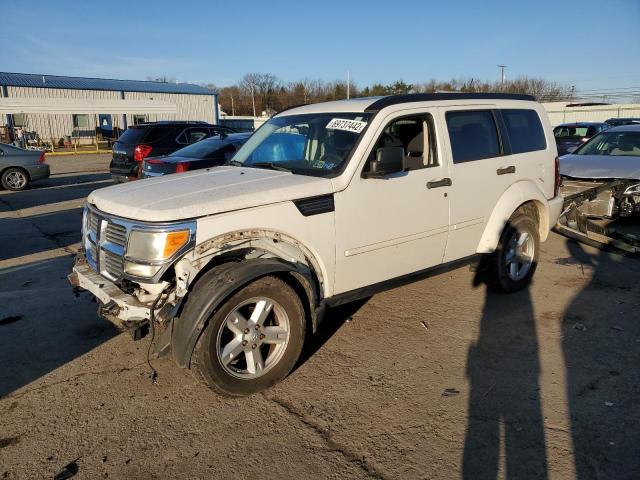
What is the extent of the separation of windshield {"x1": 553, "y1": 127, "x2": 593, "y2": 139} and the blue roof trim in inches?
1342

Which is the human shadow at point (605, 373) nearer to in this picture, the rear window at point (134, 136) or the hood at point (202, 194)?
the hood at point (202, 194)

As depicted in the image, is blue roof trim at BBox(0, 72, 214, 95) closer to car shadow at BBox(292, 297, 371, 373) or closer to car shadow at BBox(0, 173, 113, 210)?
car shadow at BBox(0, 173, 113, 210)

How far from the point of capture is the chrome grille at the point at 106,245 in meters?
3.39

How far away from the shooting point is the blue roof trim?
127 feet

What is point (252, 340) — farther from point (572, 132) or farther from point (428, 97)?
point (572, 132)

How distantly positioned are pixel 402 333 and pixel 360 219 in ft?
4.16

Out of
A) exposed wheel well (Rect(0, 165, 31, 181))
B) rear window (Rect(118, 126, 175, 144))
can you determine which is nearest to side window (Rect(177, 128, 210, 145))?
rear window (Rect(118, 126, 175, 144))

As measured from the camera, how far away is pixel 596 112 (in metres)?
41.1

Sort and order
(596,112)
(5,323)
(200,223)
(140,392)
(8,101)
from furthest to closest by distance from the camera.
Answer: (596,112)
(8,101)
(5,323)
(140,392)
(200,223)

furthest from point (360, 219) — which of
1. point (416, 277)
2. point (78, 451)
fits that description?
point (78, 451)

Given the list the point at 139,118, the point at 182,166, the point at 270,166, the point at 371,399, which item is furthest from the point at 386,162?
the point at 139,118

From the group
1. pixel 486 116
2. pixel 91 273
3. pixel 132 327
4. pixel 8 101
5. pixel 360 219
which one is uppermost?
pixel 8 101

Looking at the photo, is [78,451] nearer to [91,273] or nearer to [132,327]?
[132,327]

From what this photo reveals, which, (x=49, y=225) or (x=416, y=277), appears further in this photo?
(x=49, y=225)
